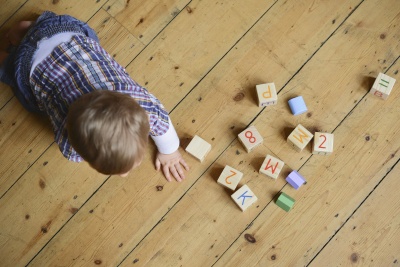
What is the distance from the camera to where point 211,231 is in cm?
→ 122

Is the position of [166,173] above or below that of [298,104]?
below

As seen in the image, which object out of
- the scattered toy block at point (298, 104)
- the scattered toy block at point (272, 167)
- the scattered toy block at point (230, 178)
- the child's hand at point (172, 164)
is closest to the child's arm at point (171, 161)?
the child's hand at point (172, 164)

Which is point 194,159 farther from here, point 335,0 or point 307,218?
point 335,0

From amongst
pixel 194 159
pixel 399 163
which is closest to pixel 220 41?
pixel 194 159

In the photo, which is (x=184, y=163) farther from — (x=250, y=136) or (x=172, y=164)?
(x=250, y=136)

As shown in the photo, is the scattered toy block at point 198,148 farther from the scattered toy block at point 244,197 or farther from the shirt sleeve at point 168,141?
the scattered toy block at point 244,197

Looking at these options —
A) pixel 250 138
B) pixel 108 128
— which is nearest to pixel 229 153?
pixel 250 138

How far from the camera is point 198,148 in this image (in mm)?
1228

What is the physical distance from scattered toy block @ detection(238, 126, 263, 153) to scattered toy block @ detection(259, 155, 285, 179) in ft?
0.19

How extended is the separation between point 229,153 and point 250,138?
0.26 feet

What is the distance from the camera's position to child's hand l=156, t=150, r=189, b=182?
1.24 metres

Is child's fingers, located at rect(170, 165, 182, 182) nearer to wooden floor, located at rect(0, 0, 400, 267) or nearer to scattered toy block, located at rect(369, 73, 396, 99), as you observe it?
wooden floor, located at rect(0, 0, 400, 267)

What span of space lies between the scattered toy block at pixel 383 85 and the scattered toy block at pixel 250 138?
359 mm

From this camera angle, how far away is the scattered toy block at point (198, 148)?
1.23 m
